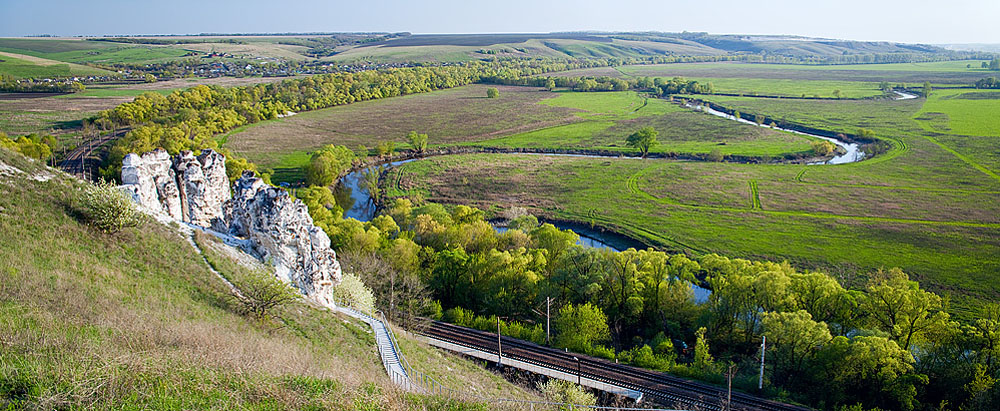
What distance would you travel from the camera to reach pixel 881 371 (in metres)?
30.0

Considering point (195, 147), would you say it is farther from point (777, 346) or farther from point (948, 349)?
point (948, 349)

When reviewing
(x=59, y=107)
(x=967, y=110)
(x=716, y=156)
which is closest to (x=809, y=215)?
(x=716, y=156)

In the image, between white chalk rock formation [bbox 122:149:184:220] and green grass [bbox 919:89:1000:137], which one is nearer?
white chalk rock formation [bbox 122:149:184:220]

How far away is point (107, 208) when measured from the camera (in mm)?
24953

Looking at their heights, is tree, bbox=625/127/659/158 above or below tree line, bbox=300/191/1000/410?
above

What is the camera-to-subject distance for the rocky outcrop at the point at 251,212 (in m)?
31.9

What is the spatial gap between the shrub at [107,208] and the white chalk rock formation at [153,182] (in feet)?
16.9

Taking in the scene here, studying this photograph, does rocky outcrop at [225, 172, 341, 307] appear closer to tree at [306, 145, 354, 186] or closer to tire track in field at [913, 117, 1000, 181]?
tree at [306, 145, 354, 186]

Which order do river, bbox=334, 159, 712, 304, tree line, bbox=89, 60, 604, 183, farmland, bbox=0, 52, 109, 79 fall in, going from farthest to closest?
farmland, bbox=0, 52, 109, 79, tree line, bbox=89, 60, 604, 183, river, bbox=334, 159, 712, 304

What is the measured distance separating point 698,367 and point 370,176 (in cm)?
6260

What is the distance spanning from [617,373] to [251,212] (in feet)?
78.6

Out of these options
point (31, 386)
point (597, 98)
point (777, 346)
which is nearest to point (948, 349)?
point (777, 346)

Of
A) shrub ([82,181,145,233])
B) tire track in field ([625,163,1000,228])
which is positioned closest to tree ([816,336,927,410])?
shrub ([82,181,145,233])

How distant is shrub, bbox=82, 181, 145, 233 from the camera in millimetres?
25031
